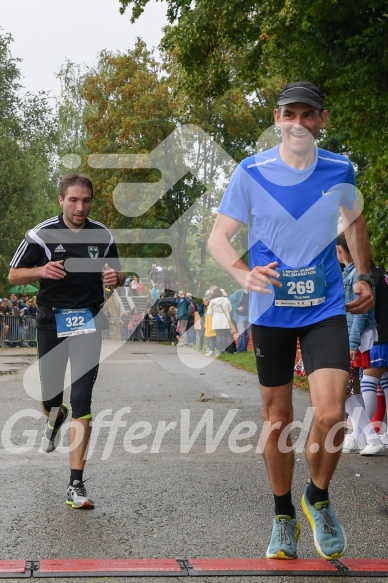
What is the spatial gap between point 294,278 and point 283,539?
120 cm

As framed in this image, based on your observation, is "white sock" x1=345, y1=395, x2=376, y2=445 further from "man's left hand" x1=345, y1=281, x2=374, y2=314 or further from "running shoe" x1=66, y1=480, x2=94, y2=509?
"man's left hand" x1=345, y1=281, x2=374, y2=314

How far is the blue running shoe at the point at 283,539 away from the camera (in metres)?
4.95

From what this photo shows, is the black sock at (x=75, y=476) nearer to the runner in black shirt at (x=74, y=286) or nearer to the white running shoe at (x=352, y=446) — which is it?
the runner in black shirt at (x=74, y=286)

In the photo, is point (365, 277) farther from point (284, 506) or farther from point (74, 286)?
point (74, 286)

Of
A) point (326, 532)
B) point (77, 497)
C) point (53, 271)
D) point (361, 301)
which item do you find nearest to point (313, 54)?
point (53, 271)

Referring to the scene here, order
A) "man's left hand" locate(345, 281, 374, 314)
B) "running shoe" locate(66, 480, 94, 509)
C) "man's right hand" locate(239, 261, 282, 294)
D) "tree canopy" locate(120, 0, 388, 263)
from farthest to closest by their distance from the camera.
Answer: "tree canopy" locate(120, 0, 388, 263) → "running shoe" locate(66, 480, 94, 509) → "man's left hand" locate(345, 281, 374, 314) → "man's right hand" locate(239, 261, 282, 294)

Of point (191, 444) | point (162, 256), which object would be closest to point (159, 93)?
point (162, 256)

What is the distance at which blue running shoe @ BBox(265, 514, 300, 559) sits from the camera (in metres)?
4.95

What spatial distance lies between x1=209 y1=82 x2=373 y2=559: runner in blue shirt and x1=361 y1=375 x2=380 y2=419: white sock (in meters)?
4.09

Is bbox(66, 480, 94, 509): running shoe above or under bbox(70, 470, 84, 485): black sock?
under

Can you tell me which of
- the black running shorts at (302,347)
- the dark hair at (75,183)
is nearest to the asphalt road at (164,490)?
the black running shorts at (302,347)

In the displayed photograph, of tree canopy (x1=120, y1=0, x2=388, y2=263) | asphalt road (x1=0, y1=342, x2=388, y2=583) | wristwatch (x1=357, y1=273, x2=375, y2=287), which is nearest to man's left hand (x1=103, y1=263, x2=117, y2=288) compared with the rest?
asphalt road (x1=0, y1=342, x2=388, y2=583)

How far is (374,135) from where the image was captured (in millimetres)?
14828

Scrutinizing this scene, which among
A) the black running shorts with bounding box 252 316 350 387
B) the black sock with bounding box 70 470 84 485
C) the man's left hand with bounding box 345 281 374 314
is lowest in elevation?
the black sock with bounding box 70 470 84 485
